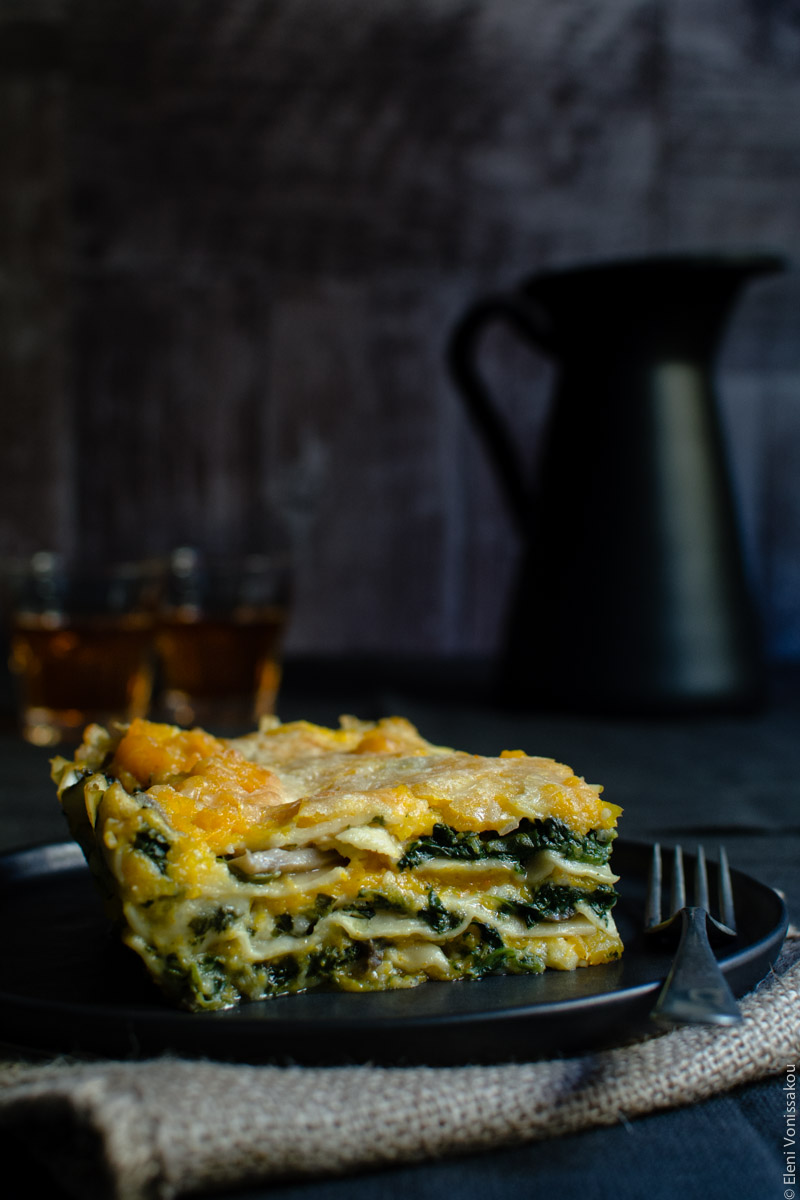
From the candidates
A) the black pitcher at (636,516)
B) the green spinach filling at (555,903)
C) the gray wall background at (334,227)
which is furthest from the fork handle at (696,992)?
the gray wall background at (334,227)

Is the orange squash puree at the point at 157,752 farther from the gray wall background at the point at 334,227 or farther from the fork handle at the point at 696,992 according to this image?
the gray wall background at the point at 334,227

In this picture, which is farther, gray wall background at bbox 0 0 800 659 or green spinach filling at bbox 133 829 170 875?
gray wall background at bbox 0 0 800 659

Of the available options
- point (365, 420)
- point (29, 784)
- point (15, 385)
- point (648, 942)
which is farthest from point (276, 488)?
point (648, 942)

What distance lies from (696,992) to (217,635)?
1210 millimetres

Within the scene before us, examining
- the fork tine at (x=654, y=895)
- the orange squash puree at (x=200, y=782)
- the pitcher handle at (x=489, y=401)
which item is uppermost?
the pitcher handle at (x=489, y=401)

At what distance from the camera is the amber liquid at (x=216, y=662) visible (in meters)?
1.67

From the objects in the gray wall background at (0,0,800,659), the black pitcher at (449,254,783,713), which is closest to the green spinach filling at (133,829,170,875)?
the black pitcher at (449,254,783,713)

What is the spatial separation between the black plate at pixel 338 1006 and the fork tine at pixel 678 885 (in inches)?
1.0

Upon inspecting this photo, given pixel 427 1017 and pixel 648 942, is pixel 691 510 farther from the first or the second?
pixel 427 1017

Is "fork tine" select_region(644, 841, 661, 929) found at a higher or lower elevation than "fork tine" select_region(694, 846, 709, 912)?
lower

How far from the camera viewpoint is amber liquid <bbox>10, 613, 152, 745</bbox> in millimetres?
1559

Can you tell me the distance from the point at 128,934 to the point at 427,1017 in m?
0.18

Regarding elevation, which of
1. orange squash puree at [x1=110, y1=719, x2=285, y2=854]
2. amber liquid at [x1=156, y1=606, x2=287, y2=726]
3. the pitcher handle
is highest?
the pitcher handle

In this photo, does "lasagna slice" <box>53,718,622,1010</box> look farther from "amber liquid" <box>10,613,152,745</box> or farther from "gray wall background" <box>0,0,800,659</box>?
"gray wall background" <box>0,0,800,659</box>
